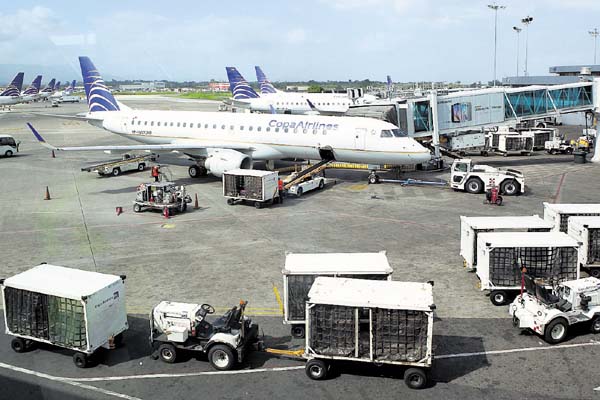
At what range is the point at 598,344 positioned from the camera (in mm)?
14539

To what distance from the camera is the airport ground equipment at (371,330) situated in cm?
1223

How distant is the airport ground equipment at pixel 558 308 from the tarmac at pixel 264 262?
44 centimetres

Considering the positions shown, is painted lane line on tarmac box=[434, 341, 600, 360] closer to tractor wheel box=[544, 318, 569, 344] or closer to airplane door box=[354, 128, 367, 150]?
tractor wheel box=[544, 318, 569, 344]

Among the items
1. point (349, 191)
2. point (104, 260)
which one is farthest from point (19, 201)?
point (349, 191)

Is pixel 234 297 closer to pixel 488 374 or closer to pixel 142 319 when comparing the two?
pixel 142 319

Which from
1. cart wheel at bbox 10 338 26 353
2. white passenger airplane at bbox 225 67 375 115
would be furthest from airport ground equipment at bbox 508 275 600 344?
white passenger airplane at bbox 225 67 375 115

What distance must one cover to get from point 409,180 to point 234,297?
22.5 metres

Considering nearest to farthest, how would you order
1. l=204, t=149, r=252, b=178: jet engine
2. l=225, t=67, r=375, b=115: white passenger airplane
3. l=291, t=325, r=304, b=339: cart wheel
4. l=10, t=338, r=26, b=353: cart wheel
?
l=10, t=338, r=26, b=353: cart wheel, l=291, t=325, r=304, b=339: cart wheel, l=204, t=149, r=252, b=178: jet engine, l=225, t=67, r=375, b=115: white passenger airplane

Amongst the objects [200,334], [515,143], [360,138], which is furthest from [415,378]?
[515,143]

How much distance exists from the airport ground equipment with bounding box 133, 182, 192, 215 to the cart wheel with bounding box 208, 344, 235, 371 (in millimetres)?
16710

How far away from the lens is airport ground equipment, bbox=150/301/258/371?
13414mm

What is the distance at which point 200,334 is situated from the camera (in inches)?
551

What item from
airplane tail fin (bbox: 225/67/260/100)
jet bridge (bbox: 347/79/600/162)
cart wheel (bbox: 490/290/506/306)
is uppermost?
airplane tail fin (bbox: 225/67/260/100)

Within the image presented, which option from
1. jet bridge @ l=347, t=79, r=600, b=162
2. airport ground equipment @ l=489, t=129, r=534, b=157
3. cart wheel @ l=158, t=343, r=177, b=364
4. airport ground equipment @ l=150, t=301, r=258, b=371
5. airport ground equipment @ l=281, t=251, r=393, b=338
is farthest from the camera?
airport ground equipment @ l=489, t=129, r=534, b=157
